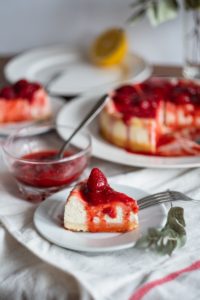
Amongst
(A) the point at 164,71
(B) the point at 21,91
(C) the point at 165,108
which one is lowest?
(A) the point at 164,71

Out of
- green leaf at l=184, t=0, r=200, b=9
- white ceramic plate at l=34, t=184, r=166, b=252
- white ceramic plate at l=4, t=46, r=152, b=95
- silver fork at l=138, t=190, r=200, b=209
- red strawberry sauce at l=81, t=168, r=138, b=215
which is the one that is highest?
green leaf at l=184, t=0, r=200, b=9


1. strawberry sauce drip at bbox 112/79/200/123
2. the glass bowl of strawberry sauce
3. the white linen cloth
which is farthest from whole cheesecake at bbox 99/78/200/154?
the white linen cloth

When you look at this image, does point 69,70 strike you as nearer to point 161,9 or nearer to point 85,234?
point 161,9

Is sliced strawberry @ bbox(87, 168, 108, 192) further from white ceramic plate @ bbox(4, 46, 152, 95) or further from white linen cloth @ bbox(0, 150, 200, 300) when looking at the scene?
white ceramic plate @ bbox(4, 46, 152, 95)

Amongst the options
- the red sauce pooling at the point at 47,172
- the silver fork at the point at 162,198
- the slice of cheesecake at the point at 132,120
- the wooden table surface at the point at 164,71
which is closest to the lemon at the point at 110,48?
the wooden table surface at the point at 164,71

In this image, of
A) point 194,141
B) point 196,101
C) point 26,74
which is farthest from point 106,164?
point 26,74

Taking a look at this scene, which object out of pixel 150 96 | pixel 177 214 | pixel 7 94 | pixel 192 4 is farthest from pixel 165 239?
pixel 192 4

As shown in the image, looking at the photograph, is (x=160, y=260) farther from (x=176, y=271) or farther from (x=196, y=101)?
(x=196, y=101)
